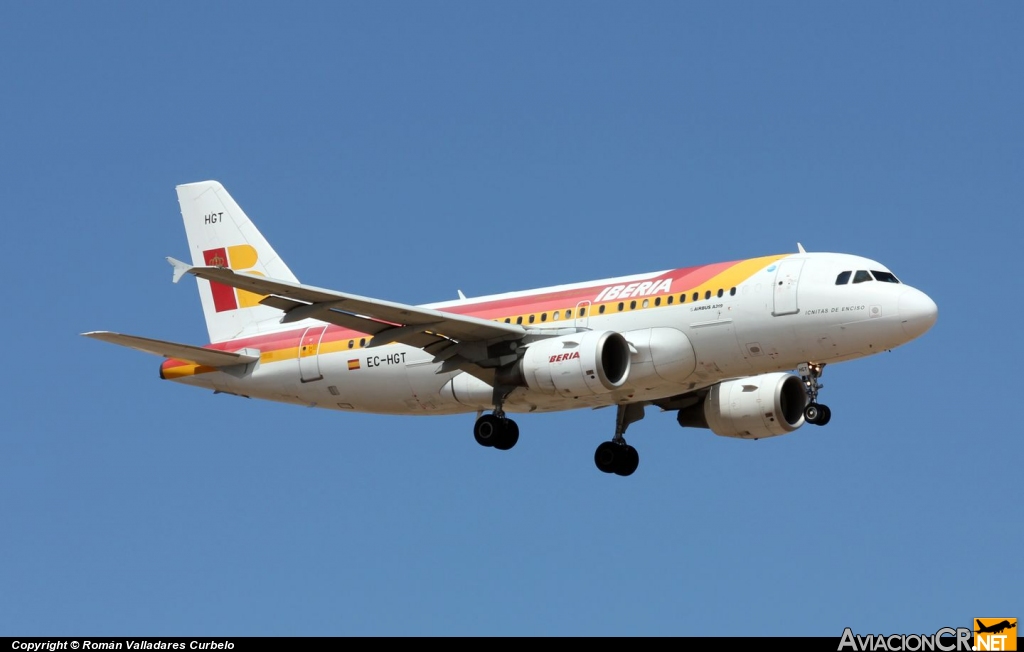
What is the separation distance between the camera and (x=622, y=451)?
50406 mm

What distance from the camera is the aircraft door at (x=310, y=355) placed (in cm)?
5012

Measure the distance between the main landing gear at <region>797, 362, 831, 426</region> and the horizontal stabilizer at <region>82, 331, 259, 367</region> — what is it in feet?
52.7

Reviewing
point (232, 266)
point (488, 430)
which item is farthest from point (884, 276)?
point (232, 266)

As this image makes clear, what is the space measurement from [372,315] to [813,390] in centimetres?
1132

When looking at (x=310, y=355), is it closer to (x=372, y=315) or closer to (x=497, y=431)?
(x=372, y=315)

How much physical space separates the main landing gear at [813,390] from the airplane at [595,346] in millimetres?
40

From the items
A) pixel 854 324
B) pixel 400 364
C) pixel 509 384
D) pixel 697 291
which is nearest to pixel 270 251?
pixel 400 364

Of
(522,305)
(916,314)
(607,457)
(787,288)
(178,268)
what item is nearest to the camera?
(178,268)

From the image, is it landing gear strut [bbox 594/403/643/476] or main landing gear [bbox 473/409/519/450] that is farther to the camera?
landing gear strut [bbox 594/403/643/476]

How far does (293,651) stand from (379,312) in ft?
40.3

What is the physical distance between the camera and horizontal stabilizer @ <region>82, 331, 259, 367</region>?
47.2 m

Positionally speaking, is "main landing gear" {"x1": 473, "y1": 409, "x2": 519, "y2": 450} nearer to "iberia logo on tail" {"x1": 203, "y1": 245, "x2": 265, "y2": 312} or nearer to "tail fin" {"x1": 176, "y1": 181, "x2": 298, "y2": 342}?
"tail fin" {"x1": 176, "y1": 181, "x2": 298, "y2": 342}

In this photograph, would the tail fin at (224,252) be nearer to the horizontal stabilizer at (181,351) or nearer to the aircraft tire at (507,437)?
the horizontal stabilizer at (181,351)

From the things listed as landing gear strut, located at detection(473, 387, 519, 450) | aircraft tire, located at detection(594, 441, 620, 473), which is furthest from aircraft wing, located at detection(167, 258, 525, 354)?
aircraft tire, located at detection(594, 441, 620, 473)
